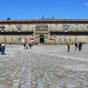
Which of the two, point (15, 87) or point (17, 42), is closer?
point (15, 87)

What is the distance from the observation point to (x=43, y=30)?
84.2m

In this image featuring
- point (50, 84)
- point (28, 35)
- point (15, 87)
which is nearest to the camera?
point (15, 87)

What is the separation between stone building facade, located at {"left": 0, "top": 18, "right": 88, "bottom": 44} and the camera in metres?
82.5

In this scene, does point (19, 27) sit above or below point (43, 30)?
above

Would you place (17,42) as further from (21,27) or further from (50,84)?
(50,84)

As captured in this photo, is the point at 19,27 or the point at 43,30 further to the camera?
the point at 43,30

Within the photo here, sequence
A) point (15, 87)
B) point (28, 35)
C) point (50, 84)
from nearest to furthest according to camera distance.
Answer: point (15, 87)
point (50, 84)
point (28, 35)

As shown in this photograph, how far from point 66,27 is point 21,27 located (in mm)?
11472

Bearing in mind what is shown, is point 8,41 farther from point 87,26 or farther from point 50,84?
point 50,84

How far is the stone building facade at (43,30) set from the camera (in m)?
82.5

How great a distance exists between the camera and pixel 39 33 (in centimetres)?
8469

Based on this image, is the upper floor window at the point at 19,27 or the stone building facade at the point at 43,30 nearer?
the stone building facade at the point at 43,30

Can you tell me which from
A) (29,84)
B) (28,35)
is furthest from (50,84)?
(28,35)

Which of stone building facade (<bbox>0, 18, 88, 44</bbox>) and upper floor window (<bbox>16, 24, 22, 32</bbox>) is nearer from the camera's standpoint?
stone building facade (<bbox>0, 18, 88, 44</bbox>)
